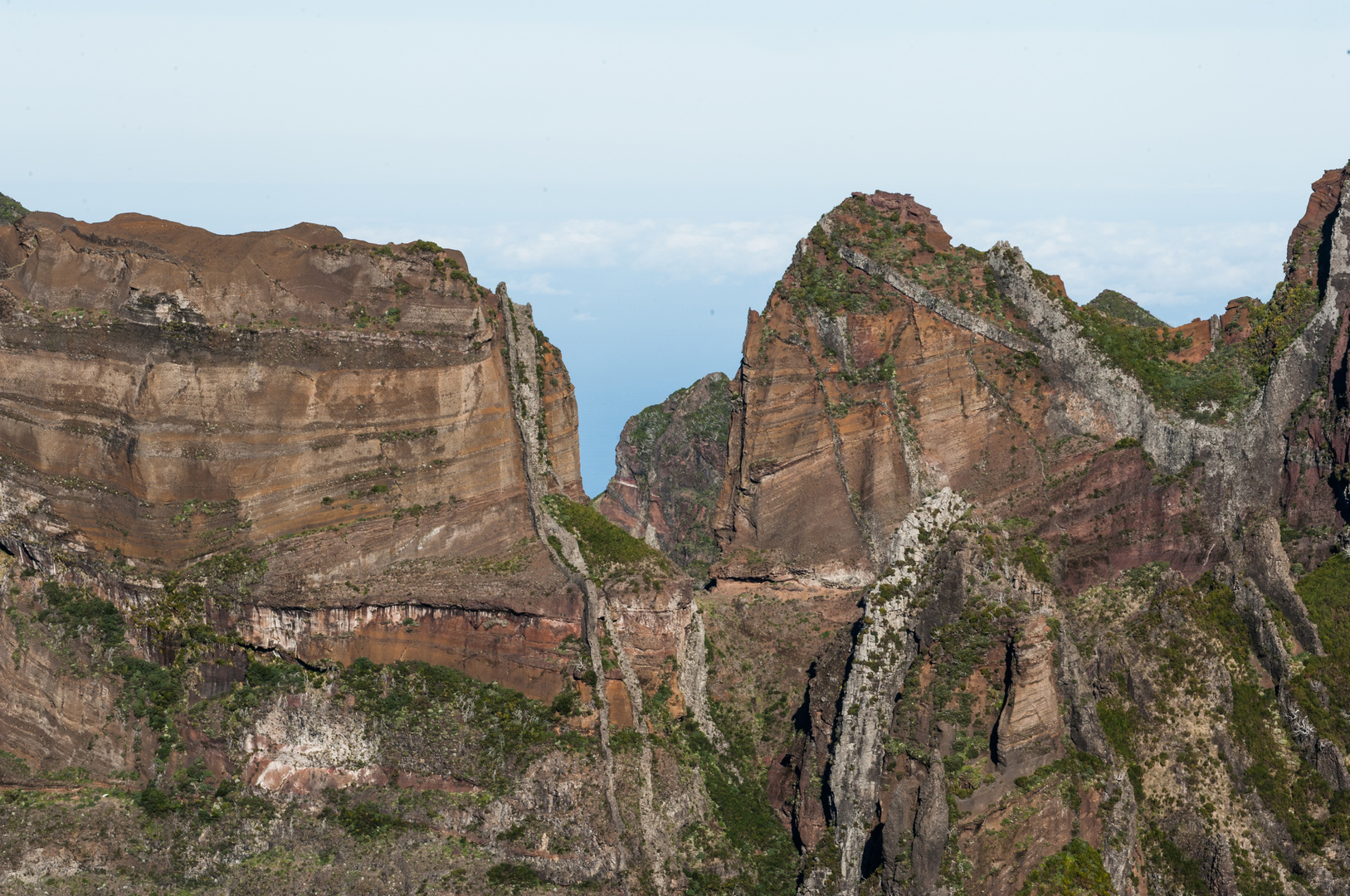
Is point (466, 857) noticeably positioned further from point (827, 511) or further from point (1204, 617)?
point (1204, 617)

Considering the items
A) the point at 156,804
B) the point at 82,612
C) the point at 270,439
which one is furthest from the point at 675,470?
the point at 156,804

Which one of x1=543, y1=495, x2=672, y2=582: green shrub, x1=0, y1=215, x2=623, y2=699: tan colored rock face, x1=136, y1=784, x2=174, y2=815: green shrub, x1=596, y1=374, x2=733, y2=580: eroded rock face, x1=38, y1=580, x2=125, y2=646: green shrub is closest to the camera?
x1=136, y1=784, x2=174, y2=815: green shrub

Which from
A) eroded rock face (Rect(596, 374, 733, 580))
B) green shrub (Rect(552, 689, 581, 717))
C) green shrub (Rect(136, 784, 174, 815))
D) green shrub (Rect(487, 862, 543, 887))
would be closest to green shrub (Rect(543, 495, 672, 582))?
green shrub (Rect(552, 689, 581, 717))

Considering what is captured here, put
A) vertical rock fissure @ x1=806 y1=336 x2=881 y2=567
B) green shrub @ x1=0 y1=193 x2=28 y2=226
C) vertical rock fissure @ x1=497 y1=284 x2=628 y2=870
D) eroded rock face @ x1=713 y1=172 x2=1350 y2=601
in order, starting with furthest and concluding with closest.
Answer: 1. green shrub @ x1=0 y1=193 x2=28 y2=226
2. vertical rock fissure @ x1=806 y1=336 x2=881 y2=567
3. eroded rock face @ x1=713 y1=172 x2=1350 y2=601
4. vertical rock fissure @ x1=497 y1=284 x2=628 y2=870

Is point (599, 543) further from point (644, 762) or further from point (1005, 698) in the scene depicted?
point (1005, 698)

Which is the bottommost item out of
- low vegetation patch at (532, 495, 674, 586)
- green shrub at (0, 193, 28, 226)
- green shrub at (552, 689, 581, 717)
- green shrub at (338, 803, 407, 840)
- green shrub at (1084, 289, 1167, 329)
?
green shrub at (338, 803, 407, 840)

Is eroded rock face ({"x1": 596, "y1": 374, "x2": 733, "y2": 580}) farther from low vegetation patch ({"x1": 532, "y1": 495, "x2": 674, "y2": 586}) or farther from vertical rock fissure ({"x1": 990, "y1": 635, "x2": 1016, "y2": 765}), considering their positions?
vertical rock fissure ({"x1": 990, "y1": 635, "x2": 1016, "y2": 765})

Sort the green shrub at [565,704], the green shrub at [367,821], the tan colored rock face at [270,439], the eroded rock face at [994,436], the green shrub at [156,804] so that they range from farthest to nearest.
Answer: the eroded rock face at [994,436] → the green shrub at [565,704] → the tan colored rock face at [270,439] → the green shrub at [156,804] → the green shrub at [367,821]

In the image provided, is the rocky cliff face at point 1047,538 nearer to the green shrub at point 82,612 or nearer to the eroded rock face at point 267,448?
the eroded rock face at point 267,448

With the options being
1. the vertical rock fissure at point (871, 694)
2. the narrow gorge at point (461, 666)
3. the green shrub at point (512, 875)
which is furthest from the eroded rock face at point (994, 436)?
the green shrub at point (512, 875)

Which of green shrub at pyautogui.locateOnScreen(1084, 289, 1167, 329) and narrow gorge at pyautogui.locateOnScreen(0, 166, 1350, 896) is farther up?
green shrub at pyautogui.locateOnScreen(1084, 289, 1167, 329)

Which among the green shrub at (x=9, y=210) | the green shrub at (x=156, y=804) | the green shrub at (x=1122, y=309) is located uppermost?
the green shrub at (x=9, y=210)

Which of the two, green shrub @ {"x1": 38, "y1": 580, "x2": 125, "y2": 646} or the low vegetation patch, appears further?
the low vegetation patch

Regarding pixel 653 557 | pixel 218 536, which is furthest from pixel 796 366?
pixel 218 536
